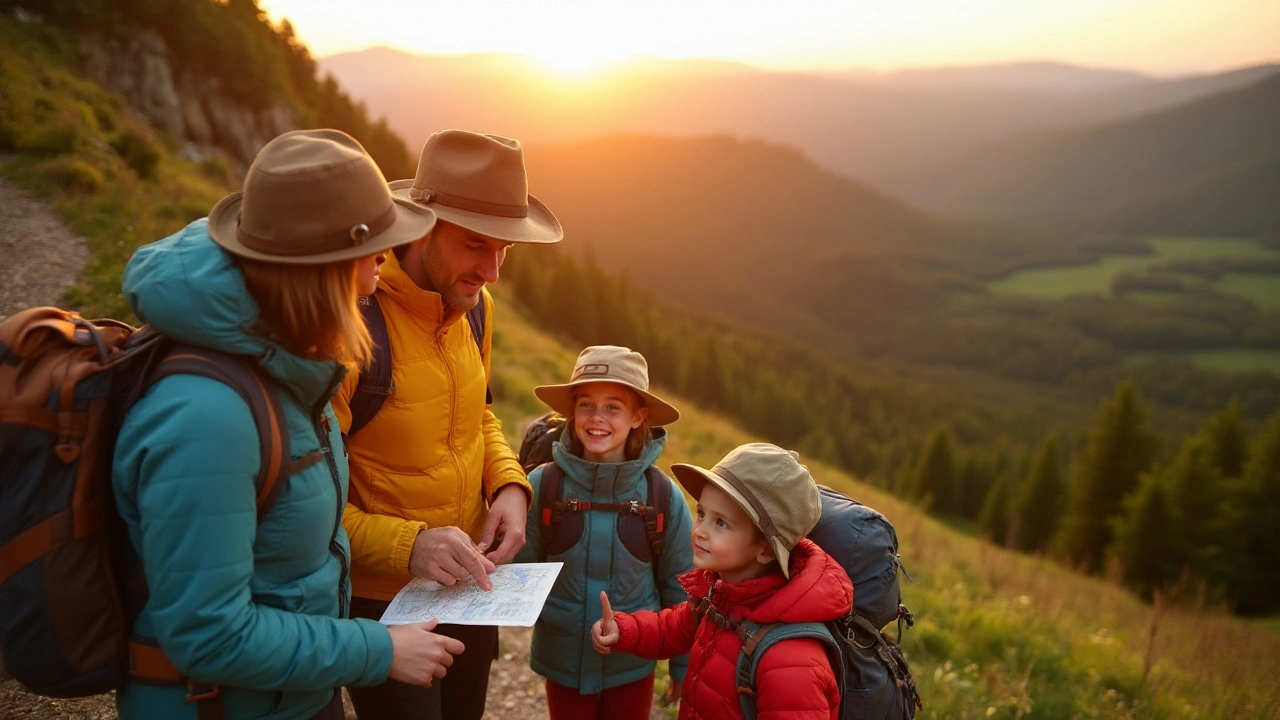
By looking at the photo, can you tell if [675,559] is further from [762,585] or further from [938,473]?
[938,473]

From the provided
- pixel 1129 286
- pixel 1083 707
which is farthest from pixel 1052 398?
pixel 1083 707

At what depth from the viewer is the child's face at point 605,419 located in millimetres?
3115

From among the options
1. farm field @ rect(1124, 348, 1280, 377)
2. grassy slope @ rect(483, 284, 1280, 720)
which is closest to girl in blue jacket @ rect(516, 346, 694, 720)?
grassy slope @ rect(483, 284, 1280, 720)

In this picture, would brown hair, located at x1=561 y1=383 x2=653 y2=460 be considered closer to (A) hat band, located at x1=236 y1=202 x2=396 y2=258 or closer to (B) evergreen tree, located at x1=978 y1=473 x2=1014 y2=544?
(A) hat band, located at x1=236 y1=202 x2=396 y2=258

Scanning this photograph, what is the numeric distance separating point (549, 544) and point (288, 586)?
1447 millimetres

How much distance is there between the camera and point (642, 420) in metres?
3.27

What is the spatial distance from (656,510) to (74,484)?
208 cm

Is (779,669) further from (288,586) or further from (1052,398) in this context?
(1052,398)

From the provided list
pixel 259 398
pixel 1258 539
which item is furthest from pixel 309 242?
pixel 1258 539

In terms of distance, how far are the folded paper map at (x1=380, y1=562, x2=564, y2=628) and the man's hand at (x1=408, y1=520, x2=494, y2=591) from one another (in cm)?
4

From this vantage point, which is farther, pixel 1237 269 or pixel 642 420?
pixel 1237 269

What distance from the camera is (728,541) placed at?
95.2 inches

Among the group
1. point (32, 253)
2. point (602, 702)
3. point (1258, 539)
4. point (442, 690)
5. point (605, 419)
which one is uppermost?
point (605, 419)

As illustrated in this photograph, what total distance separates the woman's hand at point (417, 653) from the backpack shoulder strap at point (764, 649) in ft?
3.03
